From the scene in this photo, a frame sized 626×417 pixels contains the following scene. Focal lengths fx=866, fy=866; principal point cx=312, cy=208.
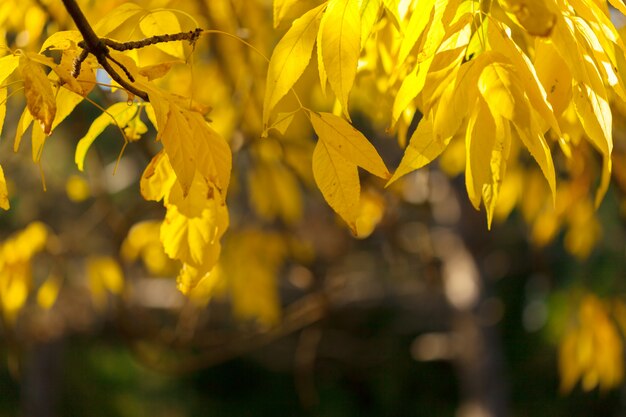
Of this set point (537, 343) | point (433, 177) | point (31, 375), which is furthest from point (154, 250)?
point (31, 375)

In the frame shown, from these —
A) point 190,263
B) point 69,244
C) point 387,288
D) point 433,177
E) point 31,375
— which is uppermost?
point 190,263

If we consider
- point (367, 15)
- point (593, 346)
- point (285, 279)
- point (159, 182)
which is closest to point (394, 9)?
point (367, 15)

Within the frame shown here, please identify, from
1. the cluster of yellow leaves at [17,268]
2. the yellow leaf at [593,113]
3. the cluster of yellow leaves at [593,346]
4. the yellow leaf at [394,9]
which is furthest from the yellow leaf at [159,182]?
the cluster of yellow leaves at [593,346]

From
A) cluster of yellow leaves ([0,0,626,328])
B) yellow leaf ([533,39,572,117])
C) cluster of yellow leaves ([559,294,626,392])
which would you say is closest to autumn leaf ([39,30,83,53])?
cluster of yellow leaves ([0,0,626,328])

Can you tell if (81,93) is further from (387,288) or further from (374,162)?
(387,288)

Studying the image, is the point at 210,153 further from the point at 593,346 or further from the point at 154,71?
the point at 593,346

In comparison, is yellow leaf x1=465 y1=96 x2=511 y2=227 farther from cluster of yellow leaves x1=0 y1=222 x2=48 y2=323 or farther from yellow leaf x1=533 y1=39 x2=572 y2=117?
cluster of yellow leaves x1=0 y1=222 x2=48 y2=323

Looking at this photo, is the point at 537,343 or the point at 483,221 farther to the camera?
the point at 537,343
